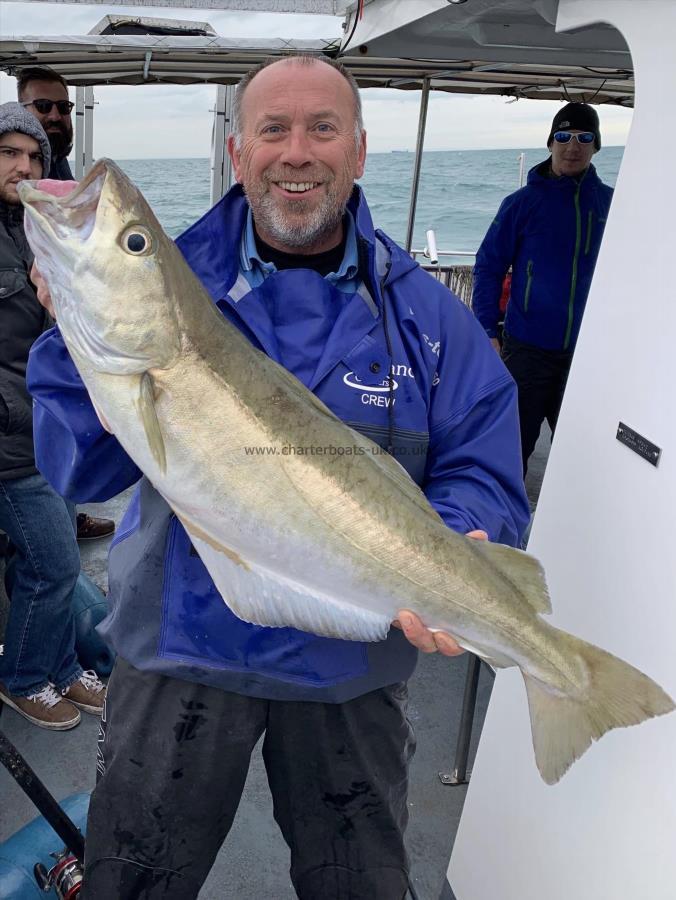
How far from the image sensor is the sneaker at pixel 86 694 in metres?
4.11

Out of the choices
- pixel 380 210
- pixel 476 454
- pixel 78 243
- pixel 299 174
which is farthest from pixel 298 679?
pixel 380 210

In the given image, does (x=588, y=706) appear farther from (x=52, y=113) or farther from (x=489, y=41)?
(x=52, y=113)

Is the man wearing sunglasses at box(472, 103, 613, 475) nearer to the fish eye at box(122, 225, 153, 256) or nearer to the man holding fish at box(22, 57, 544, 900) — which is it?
the man holding fish at box(22, 57, 544, 900)

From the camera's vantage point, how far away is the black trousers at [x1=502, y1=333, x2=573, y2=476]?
6211 mm

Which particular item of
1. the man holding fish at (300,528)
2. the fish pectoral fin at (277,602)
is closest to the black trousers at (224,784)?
the man holding fish at (300,528)

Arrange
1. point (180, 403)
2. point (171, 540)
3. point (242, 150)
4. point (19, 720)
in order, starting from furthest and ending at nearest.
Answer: point (19, 720) < point (242, 150) < point (171, 540) < point (180, 403)

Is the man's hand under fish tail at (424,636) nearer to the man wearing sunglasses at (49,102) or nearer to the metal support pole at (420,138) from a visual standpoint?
the man wearing sunglasses at (49,102)

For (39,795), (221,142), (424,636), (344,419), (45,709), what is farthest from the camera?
(221,142)

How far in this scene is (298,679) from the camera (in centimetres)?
225

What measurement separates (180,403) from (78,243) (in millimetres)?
406

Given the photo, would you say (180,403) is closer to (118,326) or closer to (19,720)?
(118,326)

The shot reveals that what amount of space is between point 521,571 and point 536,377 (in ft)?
14.7

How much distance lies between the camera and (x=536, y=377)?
6.29 meters

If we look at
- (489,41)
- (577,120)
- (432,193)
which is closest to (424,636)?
(489,41)
